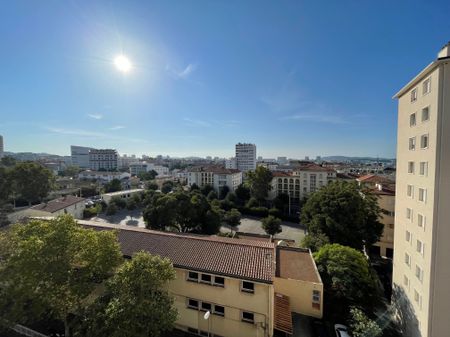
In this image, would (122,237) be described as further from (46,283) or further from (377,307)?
(377,307)

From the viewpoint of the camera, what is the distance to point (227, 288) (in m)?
11.3

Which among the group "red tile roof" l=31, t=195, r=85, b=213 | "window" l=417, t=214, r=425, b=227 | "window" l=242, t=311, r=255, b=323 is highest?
"window" l=417, t=214, r=425, b=227

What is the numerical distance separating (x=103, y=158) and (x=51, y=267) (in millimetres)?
139534

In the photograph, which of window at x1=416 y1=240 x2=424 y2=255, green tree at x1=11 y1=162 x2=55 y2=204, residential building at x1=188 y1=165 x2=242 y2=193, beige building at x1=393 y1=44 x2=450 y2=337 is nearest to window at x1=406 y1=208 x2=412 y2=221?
beige building at x1=393 y1=44 x2=450 y2=337

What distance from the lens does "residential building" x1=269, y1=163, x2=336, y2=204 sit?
49438mm

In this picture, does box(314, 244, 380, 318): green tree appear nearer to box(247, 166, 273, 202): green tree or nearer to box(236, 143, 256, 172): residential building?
box(247, 166, 273, 202): green tree

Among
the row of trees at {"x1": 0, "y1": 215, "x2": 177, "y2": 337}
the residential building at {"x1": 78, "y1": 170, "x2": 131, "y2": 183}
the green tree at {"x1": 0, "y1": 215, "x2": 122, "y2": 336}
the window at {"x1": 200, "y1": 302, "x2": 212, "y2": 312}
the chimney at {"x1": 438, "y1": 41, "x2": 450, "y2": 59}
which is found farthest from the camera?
the residential building at {"x1": 78, "y1": 170, "x2": 131, "y2": 183}

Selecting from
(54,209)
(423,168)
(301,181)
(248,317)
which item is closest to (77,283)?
(248,317)

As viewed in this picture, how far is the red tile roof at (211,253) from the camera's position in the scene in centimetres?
1115

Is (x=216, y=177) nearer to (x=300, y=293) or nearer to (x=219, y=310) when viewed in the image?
(x=300, y=293)

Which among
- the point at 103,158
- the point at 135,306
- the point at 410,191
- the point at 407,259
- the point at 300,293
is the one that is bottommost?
the point at 300,293

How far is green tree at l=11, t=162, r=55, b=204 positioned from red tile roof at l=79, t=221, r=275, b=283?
139 ft

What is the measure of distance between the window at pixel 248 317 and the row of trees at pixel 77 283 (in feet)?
12.4

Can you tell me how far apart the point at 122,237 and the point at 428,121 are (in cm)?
1983
